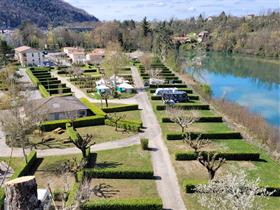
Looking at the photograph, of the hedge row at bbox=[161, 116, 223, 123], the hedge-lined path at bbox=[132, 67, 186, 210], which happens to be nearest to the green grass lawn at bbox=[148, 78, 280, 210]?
the hedge-lined path at bbox=[132, 67, 186, 210]

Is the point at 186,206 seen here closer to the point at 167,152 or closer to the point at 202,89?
the point at 167,152

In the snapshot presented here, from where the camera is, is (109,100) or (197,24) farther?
(197,24)

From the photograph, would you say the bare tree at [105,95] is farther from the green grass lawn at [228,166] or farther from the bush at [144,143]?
the bush at [144,143]

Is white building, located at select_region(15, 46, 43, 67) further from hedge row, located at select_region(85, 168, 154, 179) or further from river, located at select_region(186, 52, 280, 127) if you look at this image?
hedge row, located at select_region(85, 168, 154, 179)

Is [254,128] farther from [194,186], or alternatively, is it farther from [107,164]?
[107,164]

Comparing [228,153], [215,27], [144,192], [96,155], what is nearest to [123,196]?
[144,192]

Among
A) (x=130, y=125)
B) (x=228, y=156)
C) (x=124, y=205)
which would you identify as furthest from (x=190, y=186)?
(x=130, y=125)
